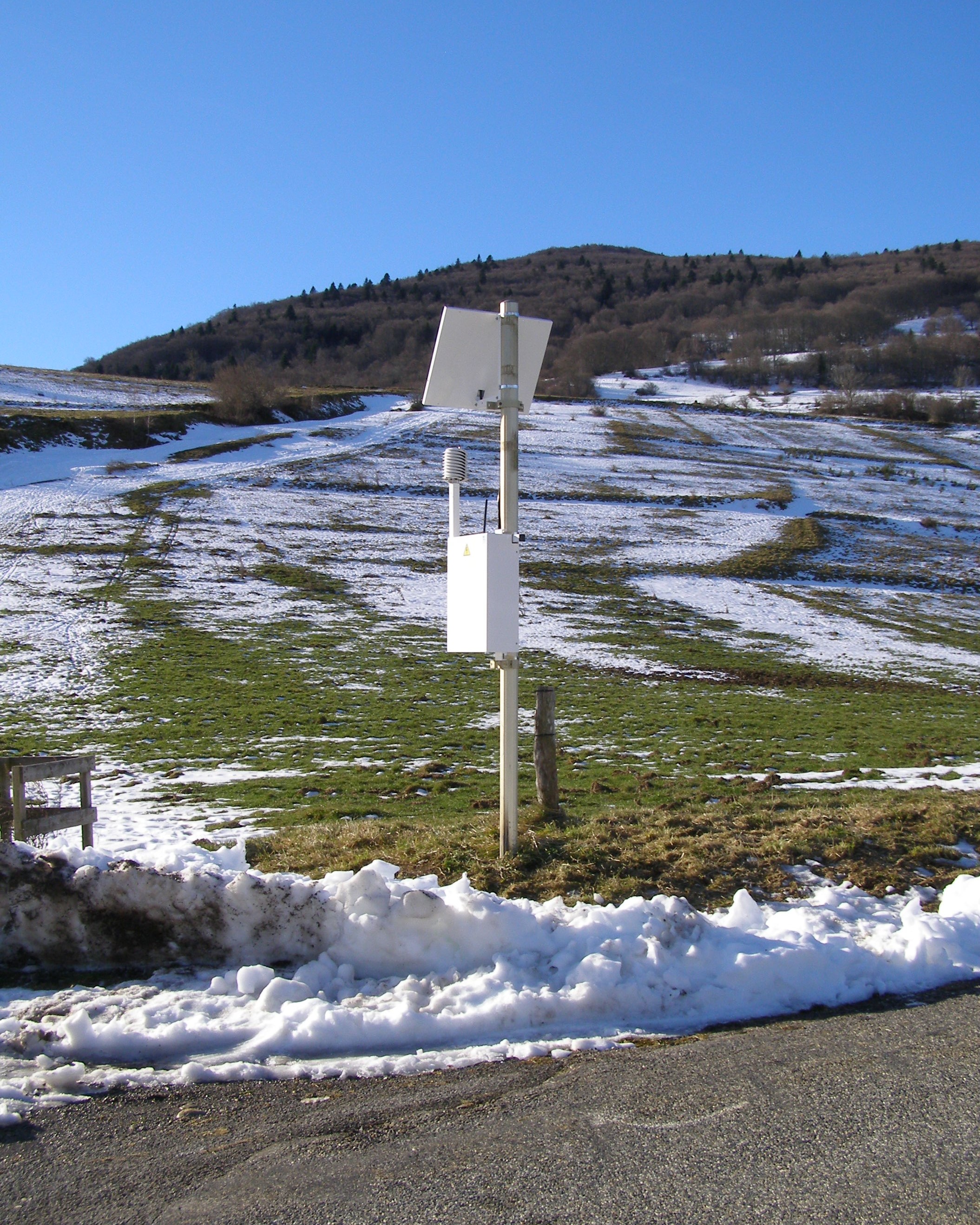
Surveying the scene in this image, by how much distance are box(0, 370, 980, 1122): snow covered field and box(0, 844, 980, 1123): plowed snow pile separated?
0.02 meters

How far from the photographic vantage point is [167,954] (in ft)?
16.5

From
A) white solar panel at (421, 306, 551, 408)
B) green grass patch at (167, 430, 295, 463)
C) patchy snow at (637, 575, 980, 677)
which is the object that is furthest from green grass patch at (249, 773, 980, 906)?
green grass patch at (167, 430, 295, 463)

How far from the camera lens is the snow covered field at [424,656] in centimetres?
443

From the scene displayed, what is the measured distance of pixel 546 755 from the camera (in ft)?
25.1

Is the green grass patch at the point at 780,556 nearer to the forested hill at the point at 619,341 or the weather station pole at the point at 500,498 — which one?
the weather station pole at the point at 500,498

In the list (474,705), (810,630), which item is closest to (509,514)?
(474,705)

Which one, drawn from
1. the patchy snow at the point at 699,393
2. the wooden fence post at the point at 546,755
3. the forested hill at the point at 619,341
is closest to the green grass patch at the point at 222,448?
the forested hill at the point at 619,341

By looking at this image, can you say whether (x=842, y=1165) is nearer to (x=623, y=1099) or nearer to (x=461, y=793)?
(x=623, y=1099)

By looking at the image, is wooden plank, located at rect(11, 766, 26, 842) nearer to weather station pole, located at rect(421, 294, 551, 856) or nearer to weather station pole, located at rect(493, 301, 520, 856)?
weather station pole, located at rect(421, 294, 551, 856)

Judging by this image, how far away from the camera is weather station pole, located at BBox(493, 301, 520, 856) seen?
6.37m

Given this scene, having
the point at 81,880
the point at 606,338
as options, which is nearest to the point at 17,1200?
the point at 81,880

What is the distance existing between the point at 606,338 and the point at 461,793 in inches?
6246

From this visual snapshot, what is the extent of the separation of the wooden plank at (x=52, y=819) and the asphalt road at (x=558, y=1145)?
383 centimetres

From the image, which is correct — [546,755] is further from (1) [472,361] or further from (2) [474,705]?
(2) [474,705]
